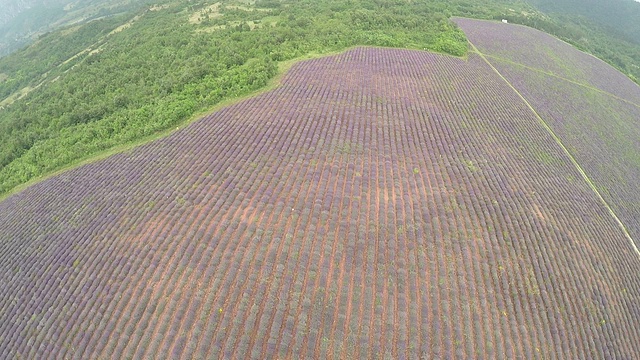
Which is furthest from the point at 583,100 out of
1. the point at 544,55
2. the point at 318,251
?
the point at 318,251

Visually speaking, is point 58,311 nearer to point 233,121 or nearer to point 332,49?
point 233,121

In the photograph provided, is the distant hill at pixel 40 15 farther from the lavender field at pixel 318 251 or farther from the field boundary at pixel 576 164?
the lavender field at pixel 318 251

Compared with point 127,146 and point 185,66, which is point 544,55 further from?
point 127,146

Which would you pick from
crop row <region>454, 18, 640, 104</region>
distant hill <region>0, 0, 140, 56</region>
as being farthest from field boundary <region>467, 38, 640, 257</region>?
distant hill <region>0, 0, 140, 56</region>

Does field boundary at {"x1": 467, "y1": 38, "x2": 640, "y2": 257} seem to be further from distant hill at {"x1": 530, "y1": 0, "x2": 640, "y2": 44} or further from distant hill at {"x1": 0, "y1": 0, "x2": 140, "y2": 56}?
distant hill at {"x1": 0, "y1": 0, "x2": 140, "y2": 56}

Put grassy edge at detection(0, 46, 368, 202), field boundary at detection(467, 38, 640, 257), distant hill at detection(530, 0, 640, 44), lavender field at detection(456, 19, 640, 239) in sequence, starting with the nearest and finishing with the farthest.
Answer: field boundary at detection(467, 38, 640, 257), grassy edge at detection(0, 46, 368, 202), lavender field at detection(456, 19, 640, 239), distant hill at detection(530, 0, 640, 44)

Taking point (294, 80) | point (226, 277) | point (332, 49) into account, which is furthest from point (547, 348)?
point (332, 49)

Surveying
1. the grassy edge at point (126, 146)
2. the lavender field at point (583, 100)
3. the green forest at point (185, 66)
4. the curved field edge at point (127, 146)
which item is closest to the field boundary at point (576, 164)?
the lavender field at point (583, 100)

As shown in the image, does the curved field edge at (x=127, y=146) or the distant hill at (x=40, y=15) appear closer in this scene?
the curved field edge at (x=127, y=146)
